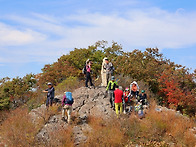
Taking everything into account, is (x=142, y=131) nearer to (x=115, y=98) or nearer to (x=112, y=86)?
(x=115, y=98)

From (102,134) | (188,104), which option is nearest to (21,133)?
(102,134)

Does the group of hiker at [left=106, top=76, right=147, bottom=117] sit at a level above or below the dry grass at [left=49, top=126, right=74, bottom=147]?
above

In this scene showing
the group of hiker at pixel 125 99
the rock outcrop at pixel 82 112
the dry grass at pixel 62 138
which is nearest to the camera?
the dry grass at pixel 62 138

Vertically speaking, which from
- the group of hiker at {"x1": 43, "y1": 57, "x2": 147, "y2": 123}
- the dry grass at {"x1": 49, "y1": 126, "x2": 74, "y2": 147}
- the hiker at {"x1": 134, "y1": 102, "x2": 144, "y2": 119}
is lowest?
the dry grass at {"x1": 49, "y1": 126, "x2": 74, "y2": 147}

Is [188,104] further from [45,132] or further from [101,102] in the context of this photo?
[45,132]

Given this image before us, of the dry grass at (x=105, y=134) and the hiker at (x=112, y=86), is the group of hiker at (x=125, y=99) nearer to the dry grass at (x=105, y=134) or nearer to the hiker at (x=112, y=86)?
the hiker at (x=112, y=86)

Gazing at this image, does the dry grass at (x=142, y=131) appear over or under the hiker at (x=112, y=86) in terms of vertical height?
under

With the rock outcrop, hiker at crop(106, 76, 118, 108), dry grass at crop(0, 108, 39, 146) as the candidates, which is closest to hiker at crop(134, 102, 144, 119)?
the rock outcrop

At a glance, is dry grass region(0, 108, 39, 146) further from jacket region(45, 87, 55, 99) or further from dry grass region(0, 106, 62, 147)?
jacket region(45, 87, 55, 99)

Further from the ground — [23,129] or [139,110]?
[139,110]

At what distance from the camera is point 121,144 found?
1002 centimetres

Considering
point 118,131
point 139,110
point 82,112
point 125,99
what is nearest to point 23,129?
point 82,112

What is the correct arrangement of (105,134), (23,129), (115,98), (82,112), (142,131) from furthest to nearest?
(82,112) → (115,98) → (23,129) → (142,131) → (105,134)

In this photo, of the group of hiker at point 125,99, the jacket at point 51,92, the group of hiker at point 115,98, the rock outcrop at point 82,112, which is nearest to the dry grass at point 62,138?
the rock outcrop at point 82,112
